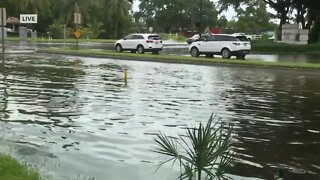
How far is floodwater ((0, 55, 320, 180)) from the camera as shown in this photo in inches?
311

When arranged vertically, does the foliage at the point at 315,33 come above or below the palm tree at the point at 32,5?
below

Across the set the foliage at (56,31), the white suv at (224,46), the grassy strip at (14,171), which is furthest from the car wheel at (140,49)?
the foliage at (56,31)

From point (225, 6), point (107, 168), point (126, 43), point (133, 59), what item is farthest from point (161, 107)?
point (225, 6)

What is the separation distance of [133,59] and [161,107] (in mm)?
20534

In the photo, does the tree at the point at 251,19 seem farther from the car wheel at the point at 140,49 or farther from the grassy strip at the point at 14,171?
the grassy strip at the point at 14,171

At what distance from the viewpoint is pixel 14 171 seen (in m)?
6.58

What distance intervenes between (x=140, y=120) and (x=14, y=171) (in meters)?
5.12

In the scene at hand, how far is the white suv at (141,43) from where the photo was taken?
134 ft

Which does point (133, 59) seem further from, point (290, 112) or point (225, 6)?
point (225, 6)

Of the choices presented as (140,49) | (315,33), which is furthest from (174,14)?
(140,49)

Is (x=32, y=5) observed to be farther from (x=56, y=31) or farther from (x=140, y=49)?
(x=140, y=49)

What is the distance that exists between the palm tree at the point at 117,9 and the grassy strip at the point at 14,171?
287ft

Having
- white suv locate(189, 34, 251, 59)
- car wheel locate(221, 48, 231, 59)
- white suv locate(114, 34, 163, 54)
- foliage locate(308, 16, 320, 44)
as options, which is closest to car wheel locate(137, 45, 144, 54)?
white suv locate(114, 34, 163, 54)

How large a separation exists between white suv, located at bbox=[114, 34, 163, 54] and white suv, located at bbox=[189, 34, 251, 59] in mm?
5184
